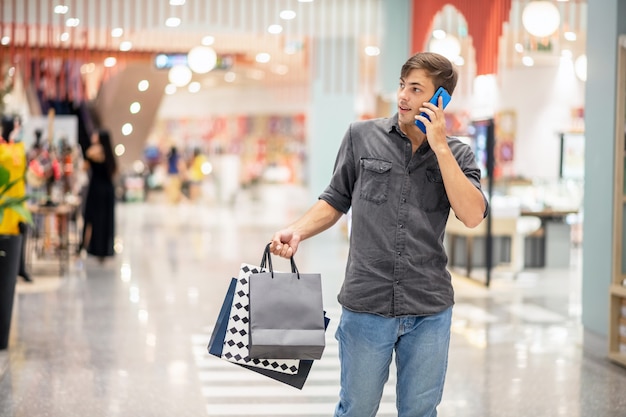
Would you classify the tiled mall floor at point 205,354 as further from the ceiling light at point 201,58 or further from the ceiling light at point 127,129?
the ceiling light at point 127,129

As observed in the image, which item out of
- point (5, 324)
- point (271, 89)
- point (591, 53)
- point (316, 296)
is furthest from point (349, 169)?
point (271, 89)

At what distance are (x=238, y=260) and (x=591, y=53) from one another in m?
6.35

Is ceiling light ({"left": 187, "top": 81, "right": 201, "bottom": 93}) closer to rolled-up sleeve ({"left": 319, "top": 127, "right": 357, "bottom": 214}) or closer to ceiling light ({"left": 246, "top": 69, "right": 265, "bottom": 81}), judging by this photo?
ceiling light ({"left": 246, "top": 69, "right": 265, "bottom": 81})

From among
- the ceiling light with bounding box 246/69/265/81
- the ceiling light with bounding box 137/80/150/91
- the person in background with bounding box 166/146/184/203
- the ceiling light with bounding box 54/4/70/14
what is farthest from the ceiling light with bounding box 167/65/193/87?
the person in background with bounding box 166/146/184/203

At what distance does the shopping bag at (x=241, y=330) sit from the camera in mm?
2943

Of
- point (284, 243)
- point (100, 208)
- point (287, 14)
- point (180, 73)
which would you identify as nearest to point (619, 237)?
point (284, 243)

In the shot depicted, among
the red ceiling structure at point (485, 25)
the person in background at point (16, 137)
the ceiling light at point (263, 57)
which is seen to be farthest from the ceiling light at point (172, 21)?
the ceiling light at point (263, 57)

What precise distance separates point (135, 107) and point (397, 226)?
16.7 meters

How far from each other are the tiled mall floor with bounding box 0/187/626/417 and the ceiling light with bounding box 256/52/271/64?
28.1 feet

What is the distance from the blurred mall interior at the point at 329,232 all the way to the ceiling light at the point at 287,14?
21mm

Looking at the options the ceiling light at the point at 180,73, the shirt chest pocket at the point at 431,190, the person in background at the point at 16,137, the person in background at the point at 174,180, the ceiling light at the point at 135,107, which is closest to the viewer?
the shirt chest pocket at the point at 431,190

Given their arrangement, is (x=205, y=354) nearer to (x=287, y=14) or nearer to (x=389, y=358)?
(x=389, y=358)

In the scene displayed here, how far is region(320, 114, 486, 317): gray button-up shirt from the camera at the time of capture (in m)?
2.87

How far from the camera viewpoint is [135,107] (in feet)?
62.5
